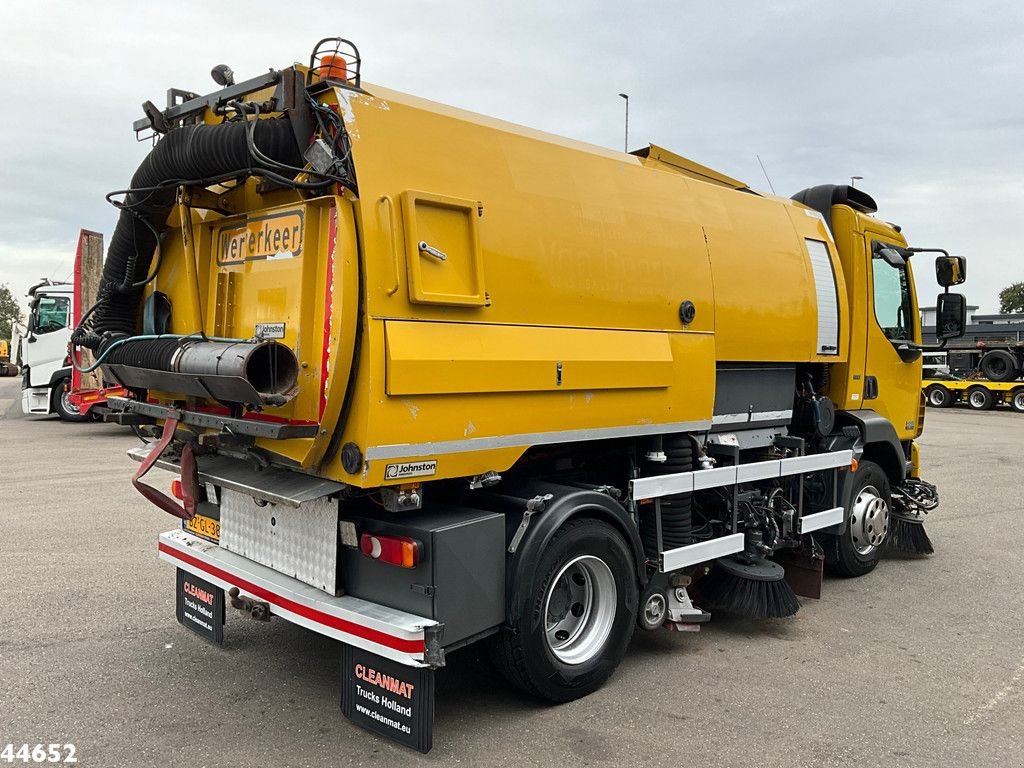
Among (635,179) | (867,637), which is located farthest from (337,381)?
(867,637)

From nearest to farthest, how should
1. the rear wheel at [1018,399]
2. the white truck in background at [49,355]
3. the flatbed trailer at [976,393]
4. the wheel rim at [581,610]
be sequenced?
the wheel rim at [581,610] < the white truck in background at [49,355] < the rear wheel at [1018,399] < the flatbed trailer at [976,393]

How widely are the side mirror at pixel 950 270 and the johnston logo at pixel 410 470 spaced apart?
5.30 m

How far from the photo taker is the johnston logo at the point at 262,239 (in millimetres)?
3598

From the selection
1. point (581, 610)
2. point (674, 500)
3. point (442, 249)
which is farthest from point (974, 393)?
point (442, 249)

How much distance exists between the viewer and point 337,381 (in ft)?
10.7

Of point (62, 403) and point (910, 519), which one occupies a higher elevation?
point (62, 403)

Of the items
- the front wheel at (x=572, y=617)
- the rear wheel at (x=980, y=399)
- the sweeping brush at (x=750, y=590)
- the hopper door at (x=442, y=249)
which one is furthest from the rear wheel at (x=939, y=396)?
the hopper door at (x=442, y=249)

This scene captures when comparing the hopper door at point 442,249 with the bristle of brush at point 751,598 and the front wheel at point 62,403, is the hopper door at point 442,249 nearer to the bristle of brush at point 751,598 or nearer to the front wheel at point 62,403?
the bristle of brush at point 751,598

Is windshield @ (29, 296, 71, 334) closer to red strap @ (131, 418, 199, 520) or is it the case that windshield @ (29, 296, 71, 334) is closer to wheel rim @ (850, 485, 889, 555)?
red strap @ (131, 418, 199, 520)

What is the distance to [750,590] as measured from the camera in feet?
16.7

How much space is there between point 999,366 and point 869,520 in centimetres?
2415

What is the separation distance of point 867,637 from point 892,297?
295cm

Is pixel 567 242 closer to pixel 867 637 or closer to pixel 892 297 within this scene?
pixel 867 637

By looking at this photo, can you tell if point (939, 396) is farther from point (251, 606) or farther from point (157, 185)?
point (157, 185)
